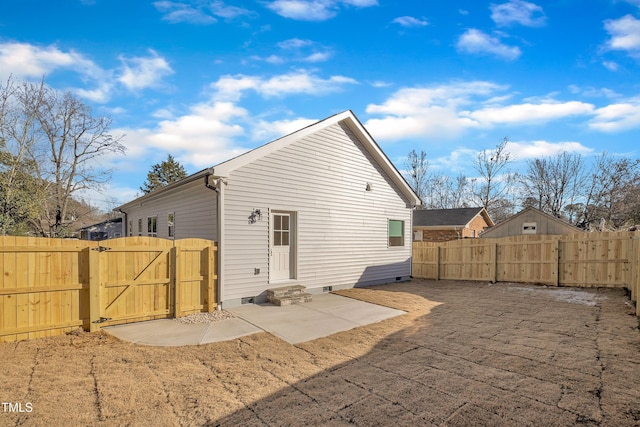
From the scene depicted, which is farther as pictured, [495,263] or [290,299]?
[495,263]

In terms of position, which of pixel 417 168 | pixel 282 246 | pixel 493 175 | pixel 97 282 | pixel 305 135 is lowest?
pixel 97 282

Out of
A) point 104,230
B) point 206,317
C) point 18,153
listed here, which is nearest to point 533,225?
point 206,317

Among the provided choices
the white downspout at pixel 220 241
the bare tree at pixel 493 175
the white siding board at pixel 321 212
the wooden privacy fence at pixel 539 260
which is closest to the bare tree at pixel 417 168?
the bare tree at pixel 493 175

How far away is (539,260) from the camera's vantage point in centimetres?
1100

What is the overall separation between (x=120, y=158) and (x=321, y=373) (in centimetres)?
2326

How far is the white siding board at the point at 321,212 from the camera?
8055mm

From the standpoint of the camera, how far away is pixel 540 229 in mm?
21188

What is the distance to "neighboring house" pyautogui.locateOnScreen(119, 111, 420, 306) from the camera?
26.1 feet

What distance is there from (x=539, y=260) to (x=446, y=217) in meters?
14.7

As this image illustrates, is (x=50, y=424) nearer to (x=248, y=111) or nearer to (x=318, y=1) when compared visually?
(x=318, y=1)

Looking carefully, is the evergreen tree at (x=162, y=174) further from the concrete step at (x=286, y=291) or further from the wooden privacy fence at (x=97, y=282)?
the wooden privacy fence at (x=97, y=282)

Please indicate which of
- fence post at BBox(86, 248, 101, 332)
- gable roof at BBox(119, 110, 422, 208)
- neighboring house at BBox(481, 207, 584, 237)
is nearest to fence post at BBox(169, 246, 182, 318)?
fence post at BBox(86, 248, 101, 332)

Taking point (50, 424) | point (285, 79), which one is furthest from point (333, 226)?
point (50, 424)

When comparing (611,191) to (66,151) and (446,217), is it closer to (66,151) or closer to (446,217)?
(446,217)
